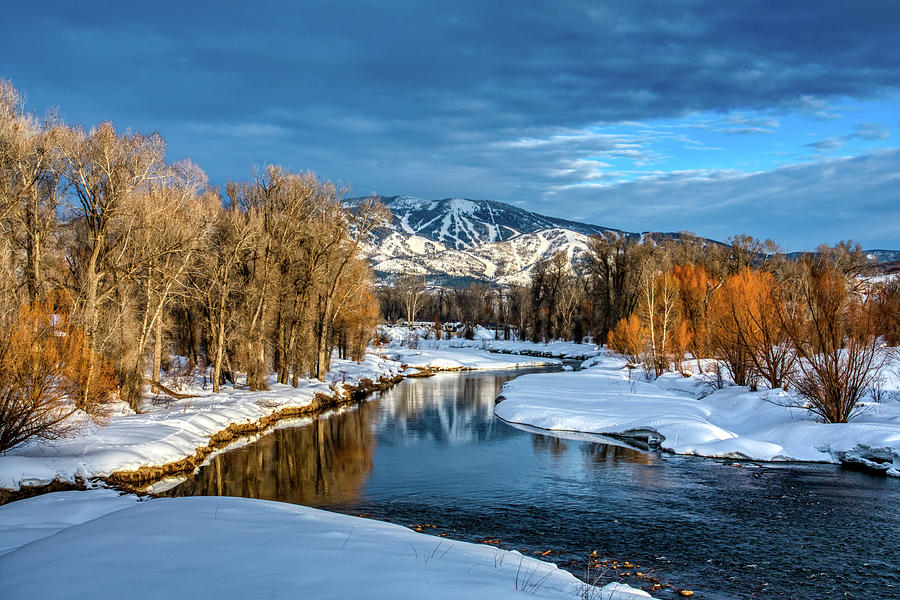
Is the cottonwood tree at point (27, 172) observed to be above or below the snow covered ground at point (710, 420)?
above

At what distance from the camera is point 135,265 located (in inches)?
997

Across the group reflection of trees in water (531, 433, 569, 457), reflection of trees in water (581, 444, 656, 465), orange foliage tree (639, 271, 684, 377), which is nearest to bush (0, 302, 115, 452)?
reflection of trees in water (531, 433, 569, 457)

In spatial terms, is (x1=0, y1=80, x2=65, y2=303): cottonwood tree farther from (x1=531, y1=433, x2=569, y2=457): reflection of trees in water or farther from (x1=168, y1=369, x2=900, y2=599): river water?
(x1=531, y1=433, x2=569, y2=457): reflection of trees in water

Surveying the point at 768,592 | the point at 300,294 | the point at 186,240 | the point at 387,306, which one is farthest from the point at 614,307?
the point at 387,306

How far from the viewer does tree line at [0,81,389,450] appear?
17047 mm

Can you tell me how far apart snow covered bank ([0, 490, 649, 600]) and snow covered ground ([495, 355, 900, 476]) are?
14472 mm

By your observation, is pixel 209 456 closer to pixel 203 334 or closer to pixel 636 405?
pixel 636 405

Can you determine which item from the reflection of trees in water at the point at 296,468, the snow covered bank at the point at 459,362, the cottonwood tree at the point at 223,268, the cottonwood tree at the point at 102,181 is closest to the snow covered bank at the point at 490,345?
the snow covered bank at the point at 459,362

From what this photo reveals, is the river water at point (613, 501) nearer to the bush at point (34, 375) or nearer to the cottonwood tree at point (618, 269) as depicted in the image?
the bush at point (34, 375)

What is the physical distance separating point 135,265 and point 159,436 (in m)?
8.65

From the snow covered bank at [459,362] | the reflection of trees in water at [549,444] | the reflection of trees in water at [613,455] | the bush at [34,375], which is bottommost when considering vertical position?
the reflection of trees in water at [549,444]

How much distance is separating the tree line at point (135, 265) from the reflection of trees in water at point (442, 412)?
7.69 m

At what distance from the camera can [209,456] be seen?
21.3 meters

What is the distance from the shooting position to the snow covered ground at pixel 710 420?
2002 centimetres
